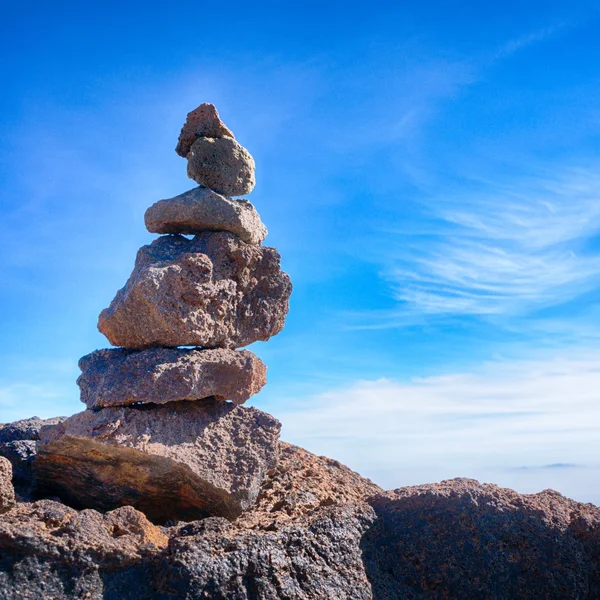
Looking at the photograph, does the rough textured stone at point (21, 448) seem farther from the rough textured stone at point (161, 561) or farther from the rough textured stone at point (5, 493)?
the rough textured stone at point (161, 561)

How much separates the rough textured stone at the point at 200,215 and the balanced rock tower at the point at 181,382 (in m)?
0.02

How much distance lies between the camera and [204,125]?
9859mm

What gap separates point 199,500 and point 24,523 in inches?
95.0

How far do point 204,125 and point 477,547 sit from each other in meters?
6.65

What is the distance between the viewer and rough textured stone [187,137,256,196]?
970 centimetres

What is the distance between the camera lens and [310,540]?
6.96m

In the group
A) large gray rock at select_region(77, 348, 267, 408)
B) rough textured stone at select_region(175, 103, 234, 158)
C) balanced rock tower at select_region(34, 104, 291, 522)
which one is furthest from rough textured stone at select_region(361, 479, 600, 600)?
rough textured stone at select_region(175, 103, 234, 158)

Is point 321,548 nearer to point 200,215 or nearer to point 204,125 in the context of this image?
point 200,215

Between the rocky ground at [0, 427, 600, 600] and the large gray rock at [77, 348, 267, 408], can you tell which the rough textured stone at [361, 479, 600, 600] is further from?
the large gray rock at [77, 348, 267, 408]

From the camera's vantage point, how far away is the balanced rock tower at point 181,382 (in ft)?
26.1

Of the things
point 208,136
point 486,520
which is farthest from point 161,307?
point 486,520

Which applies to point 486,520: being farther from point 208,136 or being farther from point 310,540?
point 208,136

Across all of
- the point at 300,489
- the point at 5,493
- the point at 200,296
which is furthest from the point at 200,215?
the point at 5,493

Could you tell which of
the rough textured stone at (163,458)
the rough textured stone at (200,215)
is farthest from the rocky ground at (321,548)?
the rough textured stone at (200,215)
